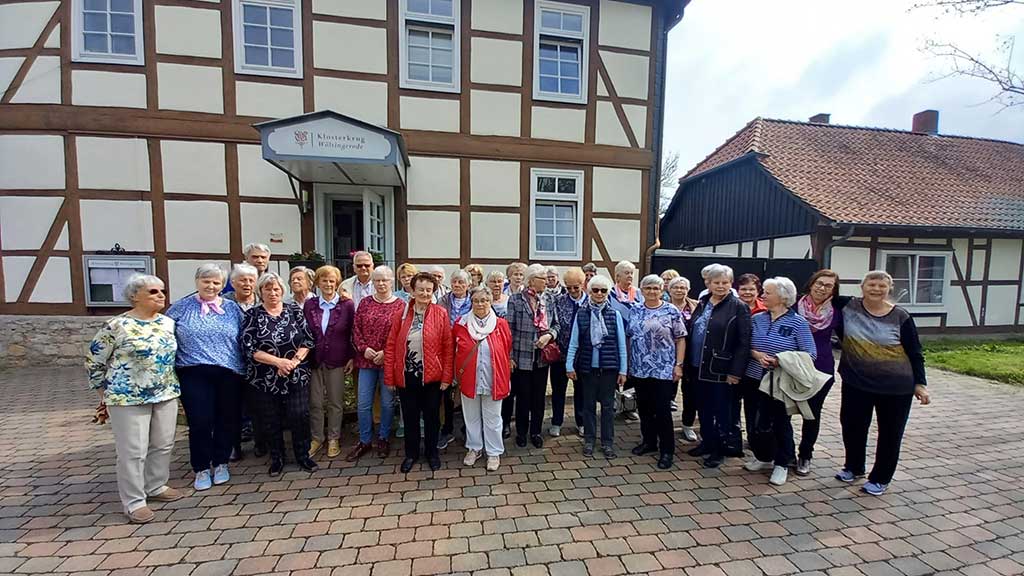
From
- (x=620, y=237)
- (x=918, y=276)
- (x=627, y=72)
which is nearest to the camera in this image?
(x=627, y=72)

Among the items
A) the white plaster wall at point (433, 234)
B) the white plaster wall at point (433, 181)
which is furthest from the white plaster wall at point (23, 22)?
the white plaster wall at point (433, 234)

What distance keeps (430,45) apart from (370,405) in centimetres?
599

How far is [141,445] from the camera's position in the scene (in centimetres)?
266

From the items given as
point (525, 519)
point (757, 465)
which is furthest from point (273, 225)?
point (757, 465)

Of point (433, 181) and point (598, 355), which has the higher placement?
point (433, 181)

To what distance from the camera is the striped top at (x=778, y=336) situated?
3146mm

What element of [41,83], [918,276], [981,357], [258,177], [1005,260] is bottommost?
[981,357]

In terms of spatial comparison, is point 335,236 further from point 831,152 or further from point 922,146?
point 922,146

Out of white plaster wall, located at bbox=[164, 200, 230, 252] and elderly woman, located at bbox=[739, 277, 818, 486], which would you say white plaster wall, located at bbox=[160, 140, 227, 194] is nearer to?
white plaster wall, located at bbox=[164, 200, 230, 252]

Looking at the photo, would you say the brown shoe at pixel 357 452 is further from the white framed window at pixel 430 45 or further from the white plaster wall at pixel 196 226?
the white framed window at pixel 430 45

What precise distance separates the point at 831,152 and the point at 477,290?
42.3 feet

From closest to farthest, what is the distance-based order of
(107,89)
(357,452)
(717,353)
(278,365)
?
(278,365) → (717,353) → (357,452) → (107,89)

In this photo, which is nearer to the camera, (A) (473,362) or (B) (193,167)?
(A) (473,362)

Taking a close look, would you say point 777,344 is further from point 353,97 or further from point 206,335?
point 353,97
